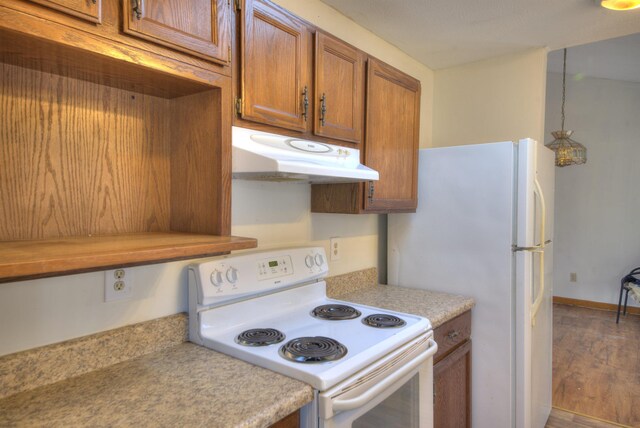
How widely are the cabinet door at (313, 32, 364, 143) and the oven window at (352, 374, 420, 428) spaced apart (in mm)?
999

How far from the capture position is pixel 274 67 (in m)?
1.37

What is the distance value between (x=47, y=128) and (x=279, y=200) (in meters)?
0.91

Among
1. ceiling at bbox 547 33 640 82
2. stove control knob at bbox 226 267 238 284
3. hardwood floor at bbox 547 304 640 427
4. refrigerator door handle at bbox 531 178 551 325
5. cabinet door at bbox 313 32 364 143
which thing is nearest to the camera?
stove control knob at bbox 226 267 238 284

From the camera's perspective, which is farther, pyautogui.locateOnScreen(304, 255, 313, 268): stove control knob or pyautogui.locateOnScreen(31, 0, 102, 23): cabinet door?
pyautogui.locateOnScreen(304, 255, 313, 268): stove control knob

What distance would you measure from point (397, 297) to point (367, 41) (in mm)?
1406

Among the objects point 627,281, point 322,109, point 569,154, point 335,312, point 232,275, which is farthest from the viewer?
point 627,281

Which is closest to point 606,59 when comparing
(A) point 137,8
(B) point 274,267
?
(B) point 274,267

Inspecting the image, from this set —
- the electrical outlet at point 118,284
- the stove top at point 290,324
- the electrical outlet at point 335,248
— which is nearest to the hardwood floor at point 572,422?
the stove top at point 290,324

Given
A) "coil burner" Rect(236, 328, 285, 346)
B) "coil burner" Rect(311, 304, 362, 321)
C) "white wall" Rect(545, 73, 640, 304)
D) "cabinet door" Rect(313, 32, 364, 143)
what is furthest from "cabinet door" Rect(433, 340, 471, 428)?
"white wall" Rect(545, 73, 640, 304)

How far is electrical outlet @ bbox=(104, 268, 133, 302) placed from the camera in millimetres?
1235

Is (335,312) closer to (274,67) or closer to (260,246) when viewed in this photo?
(260,246)

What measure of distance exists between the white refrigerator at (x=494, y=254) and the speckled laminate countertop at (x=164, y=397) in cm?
129

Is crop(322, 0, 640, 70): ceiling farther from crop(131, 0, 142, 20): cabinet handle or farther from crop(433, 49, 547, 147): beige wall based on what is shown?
crop(131, 0, 142, 20): cabinet handle

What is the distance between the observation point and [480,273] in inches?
80.4
